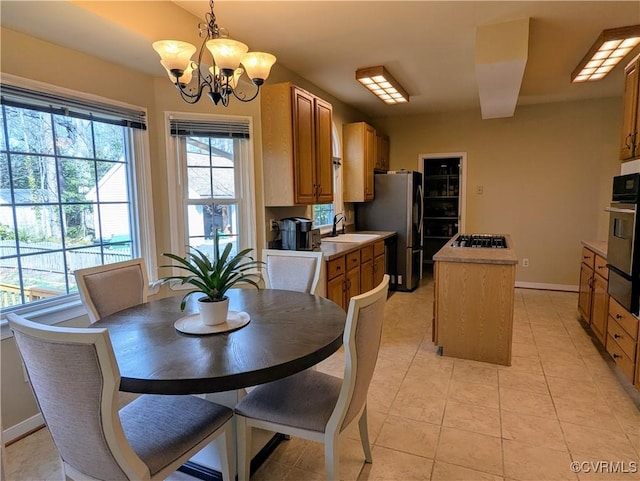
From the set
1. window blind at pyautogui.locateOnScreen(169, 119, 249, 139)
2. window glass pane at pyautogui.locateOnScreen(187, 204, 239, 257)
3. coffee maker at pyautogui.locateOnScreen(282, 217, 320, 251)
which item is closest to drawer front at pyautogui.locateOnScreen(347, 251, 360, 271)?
coffee maker at pyautogui.locateOnScreen(282, 217, 320, 251)

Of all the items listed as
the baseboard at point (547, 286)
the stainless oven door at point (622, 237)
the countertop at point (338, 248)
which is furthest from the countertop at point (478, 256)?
the baseboard at point (547, 286)

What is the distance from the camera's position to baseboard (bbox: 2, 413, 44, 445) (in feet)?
6.73

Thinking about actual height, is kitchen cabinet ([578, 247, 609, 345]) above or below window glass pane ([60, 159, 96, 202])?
below

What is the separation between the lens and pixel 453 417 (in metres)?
2.24

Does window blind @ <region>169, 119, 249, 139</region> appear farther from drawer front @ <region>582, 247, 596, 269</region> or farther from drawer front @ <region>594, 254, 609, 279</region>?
drawer front @ <region>582, 247, 596, 269</region>

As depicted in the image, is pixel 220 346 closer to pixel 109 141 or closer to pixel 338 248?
pixel 109 141

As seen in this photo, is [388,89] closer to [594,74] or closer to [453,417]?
[594,74]

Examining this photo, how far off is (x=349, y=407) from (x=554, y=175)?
510 cm

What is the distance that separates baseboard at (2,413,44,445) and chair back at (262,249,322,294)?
1.51 metres

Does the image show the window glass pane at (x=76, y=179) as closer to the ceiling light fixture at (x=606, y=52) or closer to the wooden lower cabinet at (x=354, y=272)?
the wooden lower cabinet at (x=354, y=272)

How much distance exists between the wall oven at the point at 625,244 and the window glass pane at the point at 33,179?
3.59 metres

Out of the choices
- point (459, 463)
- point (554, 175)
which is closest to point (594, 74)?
point (554, 175)

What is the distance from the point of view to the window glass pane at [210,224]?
318 centimetres

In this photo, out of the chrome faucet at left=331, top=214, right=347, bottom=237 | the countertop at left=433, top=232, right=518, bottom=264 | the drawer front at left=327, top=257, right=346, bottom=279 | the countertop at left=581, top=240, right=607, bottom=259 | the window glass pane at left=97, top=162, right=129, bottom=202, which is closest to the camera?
the window glass pane at left=97, top=162, right=129, bottom=202
